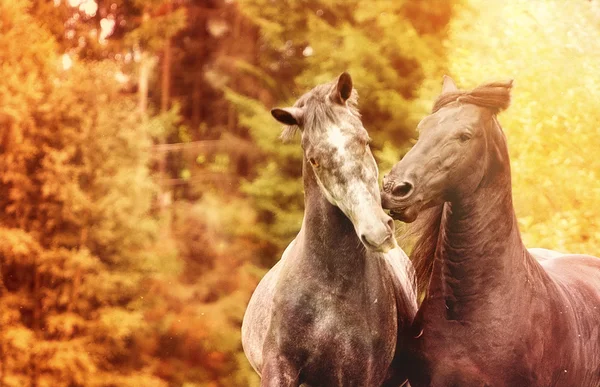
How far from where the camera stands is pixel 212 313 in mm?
19438

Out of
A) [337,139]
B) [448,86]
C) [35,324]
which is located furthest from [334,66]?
[337,139]

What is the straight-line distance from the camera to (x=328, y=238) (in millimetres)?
4309

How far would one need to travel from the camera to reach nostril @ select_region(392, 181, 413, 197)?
13.9 ft

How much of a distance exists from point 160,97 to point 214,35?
2.18m

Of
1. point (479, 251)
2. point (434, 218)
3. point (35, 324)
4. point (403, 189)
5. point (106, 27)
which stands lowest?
point (35, 324)

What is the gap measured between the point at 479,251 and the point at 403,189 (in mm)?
634

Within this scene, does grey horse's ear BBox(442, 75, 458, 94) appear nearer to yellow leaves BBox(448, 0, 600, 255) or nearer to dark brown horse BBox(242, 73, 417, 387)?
dark brown horse BBox(242, 73, 417, 387)

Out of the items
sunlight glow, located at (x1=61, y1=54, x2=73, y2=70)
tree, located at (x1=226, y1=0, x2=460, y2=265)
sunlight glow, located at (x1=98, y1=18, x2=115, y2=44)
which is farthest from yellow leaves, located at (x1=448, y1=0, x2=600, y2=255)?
sunlight glow, located at (x1=98, y1=18, x2=115, y2=44)

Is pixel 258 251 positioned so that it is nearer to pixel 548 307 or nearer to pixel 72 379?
pixel 72 379

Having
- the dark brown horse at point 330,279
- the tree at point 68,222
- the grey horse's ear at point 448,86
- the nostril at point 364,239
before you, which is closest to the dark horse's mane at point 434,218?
the grey horse's ear at point 448,86

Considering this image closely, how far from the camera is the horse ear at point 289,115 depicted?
417 centimetres

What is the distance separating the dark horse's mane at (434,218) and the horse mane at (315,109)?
0.59 m

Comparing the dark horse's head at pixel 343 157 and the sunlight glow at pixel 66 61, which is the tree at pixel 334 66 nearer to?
the sunlight glow at pixel 66 61

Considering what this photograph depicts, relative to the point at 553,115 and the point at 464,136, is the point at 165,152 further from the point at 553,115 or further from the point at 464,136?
the point at 464,136
